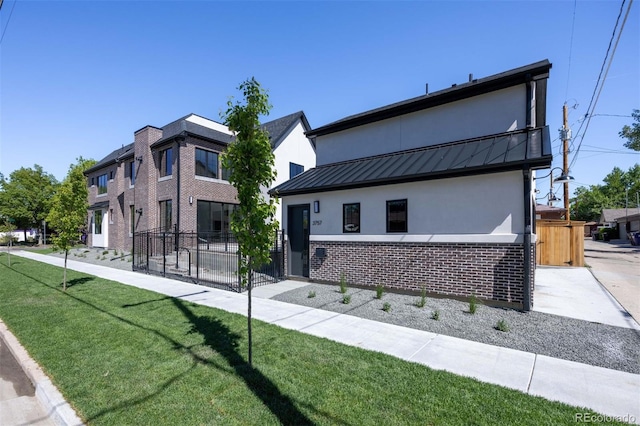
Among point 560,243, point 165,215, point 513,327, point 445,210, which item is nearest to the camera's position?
point 513,327

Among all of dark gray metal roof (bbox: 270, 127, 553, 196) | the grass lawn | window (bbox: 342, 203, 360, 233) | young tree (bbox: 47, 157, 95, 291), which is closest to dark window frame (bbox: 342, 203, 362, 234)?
window (bbox: 342, 203, 360, 233)

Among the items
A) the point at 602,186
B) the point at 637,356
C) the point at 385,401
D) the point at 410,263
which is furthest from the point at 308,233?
the point at 602,186

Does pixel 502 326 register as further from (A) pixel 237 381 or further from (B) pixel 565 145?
(B) pixel 565 145

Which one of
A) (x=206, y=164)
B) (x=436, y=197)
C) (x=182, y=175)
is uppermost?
(x=206, y=164)

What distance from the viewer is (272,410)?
3229mm

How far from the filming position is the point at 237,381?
383 centimetres

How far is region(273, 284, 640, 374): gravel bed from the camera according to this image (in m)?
4.80

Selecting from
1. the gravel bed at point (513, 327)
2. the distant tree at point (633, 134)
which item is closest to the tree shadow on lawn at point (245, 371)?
the gravel bed at point (513, 327)

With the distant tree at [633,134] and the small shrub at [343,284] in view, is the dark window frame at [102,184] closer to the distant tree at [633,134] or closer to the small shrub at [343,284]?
the small shrub at [343,284]

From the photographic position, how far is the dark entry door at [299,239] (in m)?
11.0

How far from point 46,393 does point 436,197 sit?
28.1 feet

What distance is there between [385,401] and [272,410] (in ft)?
4.22

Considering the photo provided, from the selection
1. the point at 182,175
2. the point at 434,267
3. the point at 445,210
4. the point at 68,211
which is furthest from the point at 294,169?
the point at 434,267

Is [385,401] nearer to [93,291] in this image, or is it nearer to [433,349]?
[433,349]
